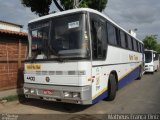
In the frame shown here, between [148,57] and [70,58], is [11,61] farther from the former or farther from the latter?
[148,57]

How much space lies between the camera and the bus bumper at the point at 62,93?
6.78 m

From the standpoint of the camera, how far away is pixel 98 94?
7.53 m

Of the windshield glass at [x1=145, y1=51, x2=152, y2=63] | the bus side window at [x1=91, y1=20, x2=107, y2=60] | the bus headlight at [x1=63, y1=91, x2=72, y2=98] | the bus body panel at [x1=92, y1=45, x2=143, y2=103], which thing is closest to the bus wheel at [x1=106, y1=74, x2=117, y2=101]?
the bus body panel at [x1=92, y1=45, x2=143, y2=103]

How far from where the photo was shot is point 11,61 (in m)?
12.0

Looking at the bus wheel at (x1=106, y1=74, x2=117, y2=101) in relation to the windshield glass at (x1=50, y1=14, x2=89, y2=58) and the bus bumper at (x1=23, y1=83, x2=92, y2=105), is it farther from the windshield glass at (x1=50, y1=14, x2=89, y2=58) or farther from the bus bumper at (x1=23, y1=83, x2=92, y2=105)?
the windshield glass at (x1=50, y1=14, x2=89, y2=58)

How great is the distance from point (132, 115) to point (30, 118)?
302 centimetres

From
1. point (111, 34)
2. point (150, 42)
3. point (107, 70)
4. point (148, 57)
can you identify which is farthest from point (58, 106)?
point (150, 42)

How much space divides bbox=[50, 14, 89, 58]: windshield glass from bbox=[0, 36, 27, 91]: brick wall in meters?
4.94

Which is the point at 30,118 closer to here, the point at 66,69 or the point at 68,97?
the point at 68,97

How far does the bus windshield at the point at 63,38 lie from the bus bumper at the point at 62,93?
0.94 metres

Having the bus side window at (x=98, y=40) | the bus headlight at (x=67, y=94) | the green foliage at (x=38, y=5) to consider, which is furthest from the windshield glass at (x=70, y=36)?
the green foliage at (x=38, y=5)

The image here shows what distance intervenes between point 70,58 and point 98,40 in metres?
1.14

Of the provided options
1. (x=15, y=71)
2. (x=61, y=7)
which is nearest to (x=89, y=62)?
(x=15, y=71)

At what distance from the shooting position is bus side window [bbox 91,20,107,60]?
723 cm
